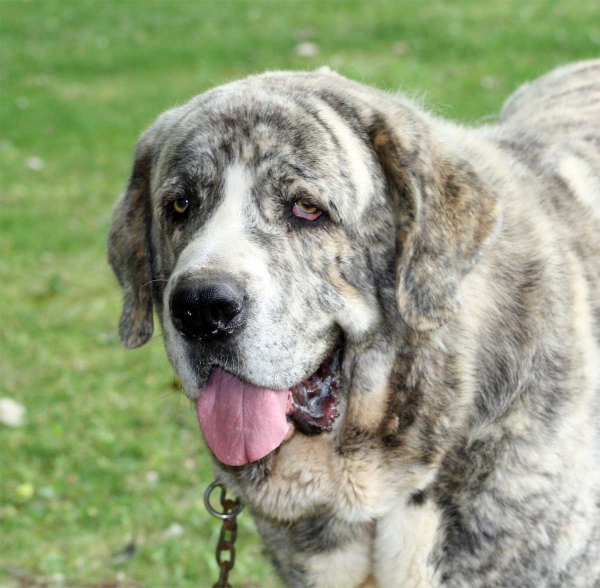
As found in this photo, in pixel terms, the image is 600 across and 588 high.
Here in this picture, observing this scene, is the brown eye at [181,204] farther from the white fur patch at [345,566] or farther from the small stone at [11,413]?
the small stone at [11,413]

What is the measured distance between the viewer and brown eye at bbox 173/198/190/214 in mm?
3117

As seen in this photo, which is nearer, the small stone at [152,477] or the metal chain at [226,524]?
the metal chain at [226,524]

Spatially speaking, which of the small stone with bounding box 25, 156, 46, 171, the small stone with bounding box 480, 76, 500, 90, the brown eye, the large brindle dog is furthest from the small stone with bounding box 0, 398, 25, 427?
the small stone with bounding box 480, 76, 500, 90

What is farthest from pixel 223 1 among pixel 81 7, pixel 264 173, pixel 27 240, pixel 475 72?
pixel 264 173

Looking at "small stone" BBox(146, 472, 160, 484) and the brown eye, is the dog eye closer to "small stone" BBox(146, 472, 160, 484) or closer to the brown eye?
the brown eye

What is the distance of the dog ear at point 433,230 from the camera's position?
9.59ft

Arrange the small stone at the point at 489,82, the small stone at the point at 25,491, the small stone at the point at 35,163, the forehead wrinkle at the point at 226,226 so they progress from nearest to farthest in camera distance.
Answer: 1. the forehead wrinkle at the point at 226,226
2. the small stone at the point at 25,491
3. the small stone at the point at 489,82
4. the small stone at the point at 35,163

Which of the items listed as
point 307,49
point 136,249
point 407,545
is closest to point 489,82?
point 307,49

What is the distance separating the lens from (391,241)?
Result: 122 inches

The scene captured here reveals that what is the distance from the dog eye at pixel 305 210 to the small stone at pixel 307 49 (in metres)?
10.0

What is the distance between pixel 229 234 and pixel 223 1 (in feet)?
45.7

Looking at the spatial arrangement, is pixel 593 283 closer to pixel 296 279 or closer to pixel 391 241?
pixel 391 241

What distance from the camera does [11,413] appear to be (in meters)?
5.86

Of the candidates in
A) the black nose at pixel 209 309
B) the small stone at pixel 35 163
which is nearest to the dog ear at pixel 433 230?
the black nose at pixel 209 309
